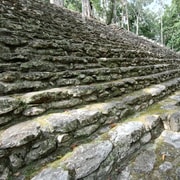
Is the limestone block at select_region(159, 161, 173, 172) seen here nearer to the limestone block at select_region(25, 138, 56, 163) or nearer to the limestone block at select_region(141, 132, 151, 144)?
the limestone block at select_region(141, 132, 151, 144)

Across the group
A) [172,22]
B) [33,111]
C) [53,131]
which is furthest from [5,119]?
[172,22]

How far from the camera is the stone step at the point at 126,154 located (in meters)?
1.36

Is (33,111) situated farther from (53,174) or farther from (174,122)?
(174,122)

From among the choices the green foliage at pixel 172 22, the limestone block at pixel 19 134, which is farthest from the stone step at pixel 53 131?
the green foliage at pixel 172 22

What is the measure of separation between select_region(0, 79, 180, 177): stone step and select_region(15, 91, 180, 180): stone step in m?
0.06

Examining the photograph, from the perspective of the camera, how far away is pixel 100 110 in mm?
1878

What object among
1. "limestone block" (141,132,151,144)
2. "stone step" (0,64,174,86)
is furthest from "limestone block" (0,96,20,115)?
"limestone block" (141,132,151,144)

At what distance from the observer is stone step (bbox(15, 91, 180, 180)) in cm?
136

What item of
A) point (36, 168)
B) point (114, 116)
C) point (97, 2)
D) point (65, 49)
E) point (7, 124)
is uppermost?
point (97, 2)

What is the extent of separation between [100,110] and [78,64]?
0.77 metres

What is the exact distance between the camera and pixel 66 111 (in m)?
1.72

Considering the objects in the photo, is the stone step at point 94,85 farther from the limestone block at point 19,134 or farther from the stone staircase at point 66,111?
the limestone block at point 19,134

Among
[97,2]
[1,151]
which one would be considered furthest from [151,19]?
[1,151]

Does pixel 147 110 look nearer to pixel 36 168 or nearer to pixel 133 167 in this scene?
pixel 133 167
